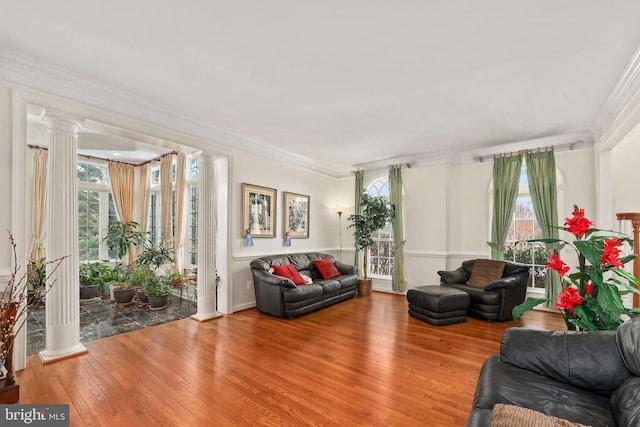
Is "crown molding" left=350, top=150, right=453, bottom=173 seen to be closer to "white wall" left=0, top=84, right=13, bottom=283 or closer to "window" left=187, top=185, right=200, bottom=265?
"window" left=187, top=185, right=200, bottom=265

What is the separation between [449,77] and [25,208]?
4224 millimetres

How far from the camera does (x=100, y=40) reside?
2.39 m

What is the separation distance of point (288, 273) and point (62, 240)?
9.42 feet

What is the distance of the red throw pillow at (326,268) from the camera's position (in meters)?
5.65

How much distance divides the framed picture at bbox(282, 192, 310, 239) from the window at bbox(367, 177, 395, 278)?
1554 millimetres

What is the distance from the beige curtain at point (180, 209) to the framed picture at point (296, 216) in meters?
1.98

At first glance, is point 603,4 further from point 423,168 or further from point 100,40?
point 423,168

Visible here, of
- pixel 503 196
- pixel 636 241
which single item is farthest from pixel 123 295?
pixel 636 241

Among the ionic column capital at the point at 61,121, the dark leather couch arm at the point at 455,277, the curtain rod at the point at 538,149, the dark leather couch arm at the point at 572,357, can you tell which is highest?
the curtain rod at the point at 538,149

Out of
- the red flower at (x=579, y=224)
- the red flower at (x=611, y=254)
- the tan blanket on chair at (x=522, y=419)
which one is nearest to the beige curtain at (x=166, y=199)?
the tan blanket on chair at (x=522, y=419)

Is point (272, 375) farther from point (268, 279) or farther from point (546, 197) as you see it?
point (546, 197)

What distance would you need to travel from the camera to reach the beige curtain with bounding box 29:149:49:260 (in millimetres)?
5246

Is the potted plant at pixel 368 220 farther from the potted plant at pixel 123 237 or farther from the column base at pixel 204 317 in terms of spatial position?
the potted plant at pixel 123 237

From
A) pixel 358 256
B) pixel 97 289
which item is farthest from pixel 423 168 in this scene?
pixel 97 289
